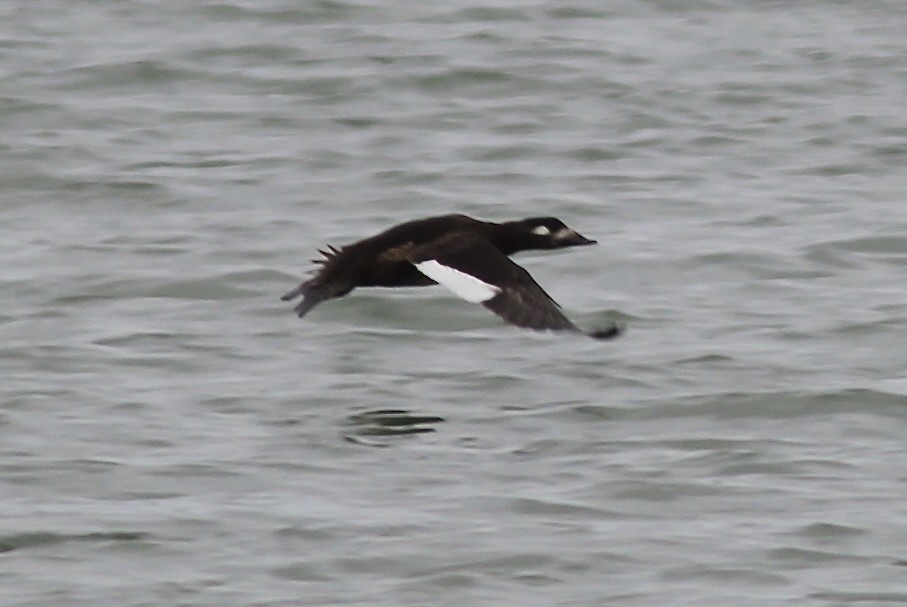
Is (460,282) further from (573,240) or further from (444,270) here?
(573,240)

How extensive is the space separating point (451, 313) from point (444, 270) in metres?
1.44

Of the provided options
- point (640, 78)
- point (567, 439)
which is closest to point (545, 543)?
point (567, 439)

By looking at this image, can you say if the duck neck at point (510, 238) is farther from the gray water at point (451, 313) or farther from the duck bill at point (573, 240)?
the gray water at point (451, 313)

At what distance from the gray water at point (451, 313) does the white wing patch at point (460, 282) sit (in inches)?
15.9

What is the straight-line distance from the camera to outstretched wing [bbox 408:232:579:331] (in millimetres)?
7354

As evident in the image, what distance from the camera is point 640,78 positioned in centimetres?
1288

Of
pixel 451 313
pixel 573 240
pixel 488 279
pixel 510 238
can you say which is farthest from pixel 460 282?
pixel 451 313

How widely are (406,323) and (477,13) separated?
5749 millimetres

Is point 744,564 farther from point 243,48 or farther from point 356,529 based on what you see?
point 243,48

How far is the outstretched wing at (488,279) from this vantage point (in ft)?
24.1

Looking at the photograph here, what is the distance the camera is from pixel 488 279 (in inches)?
299

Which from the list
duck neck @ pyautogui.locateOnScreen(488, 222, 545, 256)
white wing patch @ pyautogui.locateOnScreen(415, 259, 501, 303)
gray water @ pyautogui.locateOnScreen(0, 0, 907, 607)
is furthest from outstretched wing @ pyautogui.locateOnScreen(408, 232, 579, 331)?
gray water @ pyautogui.locateOnScreen(0, 0, 907, 607)

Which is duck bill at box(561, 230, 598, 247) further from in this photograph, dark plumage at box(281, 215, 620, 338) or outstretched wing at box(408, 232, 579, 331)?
outstretched wing at box(408, 232, 579, 331)

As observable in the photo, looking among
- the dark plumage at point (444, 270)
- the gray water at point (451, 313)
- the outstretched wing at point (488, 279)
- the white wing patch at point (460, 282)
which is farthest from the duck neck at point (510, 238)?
the white wing patch at point (460, 282)
